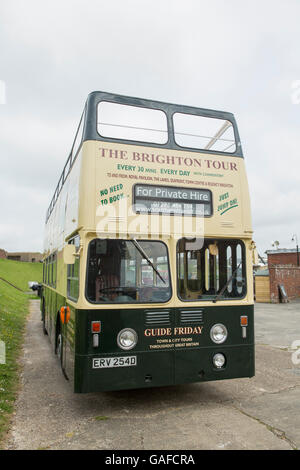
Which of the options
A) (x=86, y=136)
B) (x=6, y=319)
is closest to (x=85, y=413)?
(x=86, y=136)

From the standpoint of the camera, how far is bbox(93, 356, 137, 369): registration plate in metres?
4.72

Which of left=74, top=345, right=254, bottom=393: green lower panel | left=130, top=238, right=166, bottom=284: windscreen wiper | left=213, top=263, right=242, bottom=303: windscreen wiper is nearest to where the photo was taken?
left=74, top=345, right=254, bottom=393: green lower panel

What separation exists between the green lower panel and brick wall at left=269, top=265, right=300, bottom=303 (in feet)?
61.5

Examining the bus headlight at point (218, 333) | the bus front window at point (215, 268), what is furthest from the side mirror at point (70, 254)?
the bus headlight at point (218, 333)

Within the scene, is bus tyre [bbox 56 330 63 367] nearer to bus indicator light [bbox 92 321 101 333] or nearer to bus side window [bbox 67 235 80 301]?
bus side window [bbox 67 235 80 301]

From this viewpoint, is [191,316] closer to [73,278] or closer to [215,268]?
[215,268]

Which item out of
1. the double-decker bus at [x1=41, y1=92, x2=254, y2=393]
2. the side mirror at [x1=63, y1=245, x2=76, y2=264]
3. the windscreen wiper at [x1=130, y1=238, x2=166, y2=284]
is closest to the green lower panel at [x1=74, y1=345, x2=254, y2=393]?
the double-decker bus at [x1=41, y1=92, x2=254, y2=393]

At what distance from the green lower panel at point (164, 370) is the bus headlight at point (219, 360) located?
0.15 feet

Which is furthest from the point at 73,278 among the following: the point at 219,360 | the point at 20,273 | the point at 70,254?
the point at 20,273

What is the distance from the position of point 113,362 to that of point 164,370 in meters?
0.70

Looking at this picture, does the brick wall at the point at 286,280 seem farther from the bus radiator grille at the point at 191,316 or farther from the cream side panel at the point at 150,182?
the bus radiator grille at the point at 191,316

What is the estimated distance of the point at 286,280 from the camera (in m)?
24.0

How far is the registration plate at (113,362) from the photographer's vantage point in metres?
4.72
